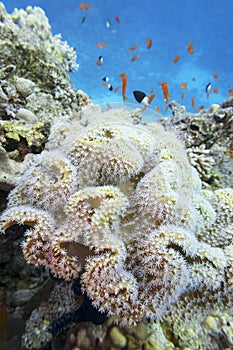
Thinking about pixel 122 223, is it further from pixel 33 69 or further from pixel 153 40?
pixel 153 40

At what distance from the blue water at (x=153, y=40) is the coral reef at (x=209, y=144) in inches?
1371

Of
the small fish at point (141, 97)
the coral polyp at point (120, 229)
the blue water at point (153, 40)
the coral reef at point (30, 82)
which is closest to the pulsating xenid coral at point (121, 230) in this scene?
the coral polyp at point (120, 229)

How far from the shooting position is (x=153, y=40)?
178ft

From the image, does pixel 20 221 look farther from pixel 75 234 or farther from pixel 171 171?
pixel 171 171

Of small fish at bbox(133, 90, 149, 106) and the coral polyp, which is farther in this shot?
small fish at bbox(133, 90, 149, 106)

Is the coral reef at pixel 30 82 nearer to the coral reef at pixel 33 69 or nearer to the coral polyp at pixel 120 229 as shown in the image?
the coral reef at pixel 33 69

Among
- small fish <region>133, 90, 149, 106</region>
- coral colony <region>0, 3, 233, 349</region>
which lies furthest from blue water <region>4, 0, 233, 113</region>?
coral colony <region>0, 3, 233, 349</region>

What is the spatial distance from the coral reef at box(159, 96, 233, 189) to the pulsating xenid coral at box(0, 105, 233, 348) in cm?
130

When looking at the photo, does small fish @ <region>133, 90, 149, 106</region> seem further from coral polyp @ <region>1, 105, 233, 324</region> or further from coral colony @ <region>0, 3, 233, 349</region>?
coral polyp @ <region>1, 105, 233, 324</region>

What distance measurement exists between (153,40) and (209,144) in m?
60.8

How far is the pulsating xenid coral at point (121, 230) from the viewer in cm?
115

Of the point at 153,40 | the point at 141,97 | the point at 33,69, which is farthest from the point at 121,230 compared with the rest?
the point at 153,40

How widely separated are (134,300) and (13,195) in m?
0.95

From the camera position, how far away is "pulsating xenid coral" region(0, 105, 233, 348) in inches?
45.1
